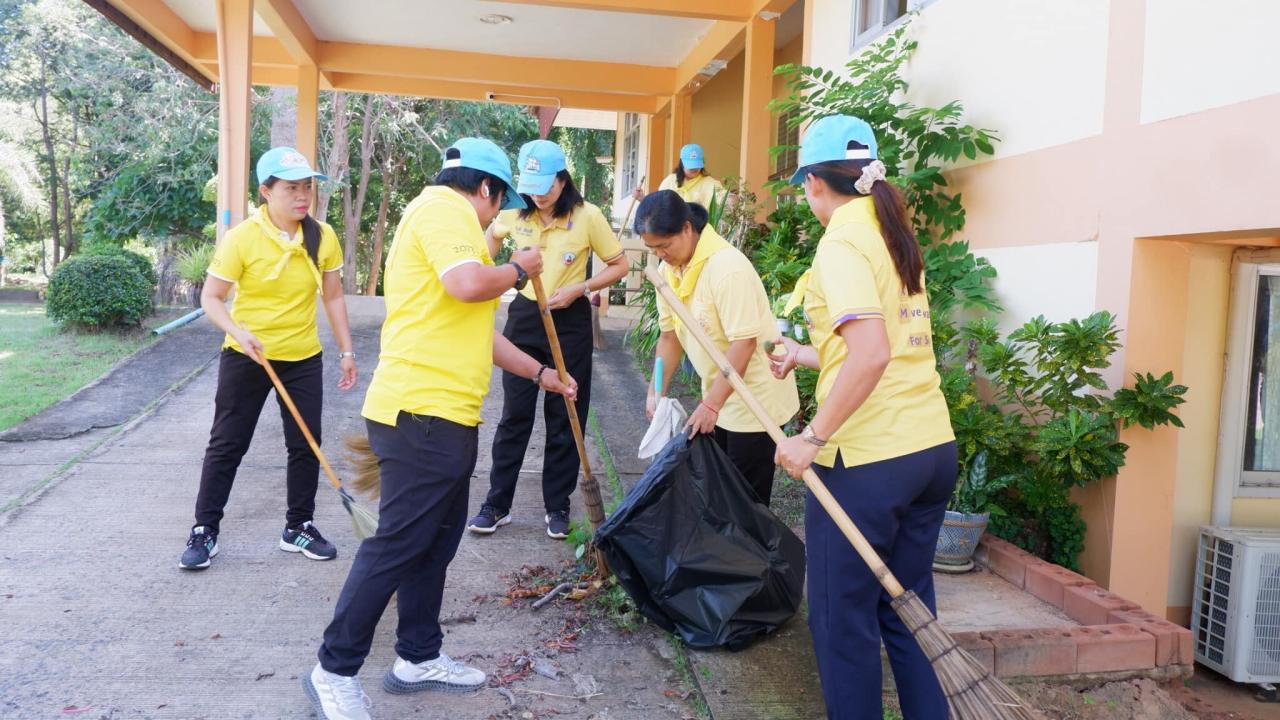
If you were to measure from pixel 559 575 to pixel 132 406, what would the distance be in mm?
4250

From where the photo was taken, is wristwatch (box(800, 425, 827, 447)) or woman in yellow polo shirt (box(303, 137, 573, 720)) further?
woman in yellow polo shirt (box(303, 137, 573, 720))

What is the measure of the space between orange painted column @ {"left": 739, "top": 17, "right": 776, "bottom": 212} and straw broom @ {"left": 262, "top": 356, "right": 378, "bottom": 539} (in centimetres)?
519

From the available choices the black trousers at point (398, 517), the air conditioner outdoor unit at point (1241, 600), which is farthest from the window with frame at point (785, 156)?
the black trousers at point (398, 517)

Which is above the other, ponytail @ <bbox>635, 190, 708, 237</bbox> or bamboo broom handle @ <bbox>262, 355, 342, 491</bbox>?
ponytail @ <bbox>635, 190, 708, 237</bbox>

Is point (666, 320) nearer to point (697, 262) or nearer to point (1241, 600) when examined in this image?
point (697, 262)

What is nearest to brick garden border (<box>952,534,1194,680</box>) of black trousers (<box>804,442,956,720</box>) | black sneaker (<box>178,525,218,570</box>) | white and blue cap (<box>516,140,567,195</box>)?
black trousers (<box>804,442,956,720</box>)

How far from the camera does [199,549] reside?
4059 millimetres

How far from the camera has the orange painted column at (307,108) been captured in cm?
1123

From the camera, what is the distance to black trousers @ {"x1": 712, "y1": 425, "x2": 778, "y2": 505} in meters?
3.65

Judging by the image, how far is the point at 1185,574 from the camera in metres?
4.27

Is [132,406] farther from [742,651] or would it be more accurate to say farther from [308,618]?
[742,651]

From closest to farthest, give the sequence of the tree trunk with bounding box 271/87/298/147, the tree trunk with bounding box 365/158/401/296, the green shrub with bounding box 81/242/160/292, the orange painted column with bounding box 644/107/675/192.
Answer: the green shrub with bounding box 81/242/160/292 < the orange painted column with bounding box 644/107/675/192 < the tree trunk with bounding box 271/87/298/147 < the tree trunk with bounding box 365/158/401/296

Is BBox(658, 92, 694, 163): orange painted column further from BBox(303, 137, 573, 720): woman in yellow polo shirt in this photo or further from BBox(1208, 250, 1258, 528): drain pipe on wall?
BBox(303, 137, 573, 720): woman in yellow polo shirt

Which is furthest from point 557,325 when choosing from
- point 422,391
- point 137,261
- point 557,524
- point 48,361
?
point 137,261
